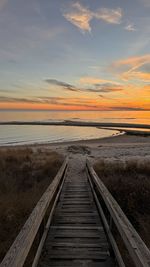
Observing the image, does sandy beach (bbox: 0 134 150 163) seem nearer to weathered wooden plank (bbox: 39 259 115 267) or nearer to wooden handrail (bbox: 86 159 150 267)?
weathered wooden plank (bbox: 39 259 115 267)

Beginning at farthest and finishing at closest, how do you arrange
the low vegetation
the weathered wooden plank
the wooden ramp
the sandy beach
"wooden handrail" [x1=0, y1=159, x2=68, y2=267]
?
the sandy beach
the low vegetation
the wooden ramp
the weathered wooden plank
"wooden handrail" [x1=0, y1=159, x2=68, y2=267]

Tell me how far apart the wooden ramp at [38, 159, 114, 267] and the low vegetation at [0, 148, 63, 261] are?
1022mm

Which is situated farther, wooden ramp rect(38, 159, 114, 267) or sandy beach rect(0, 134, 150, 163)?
sandy beach rect(0, 134, 150, 163)

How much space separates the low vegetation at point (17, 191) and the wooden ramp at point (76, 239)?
1.02 m

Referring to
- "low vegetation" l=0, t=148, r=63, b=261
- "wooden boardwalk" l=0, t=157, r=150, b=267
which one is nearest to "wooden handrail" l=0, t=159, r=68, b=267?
"wooden boardwalk" l=0, t=157, r=150, b=267

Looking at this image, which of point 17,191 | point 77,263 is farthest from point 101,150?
point 77,263

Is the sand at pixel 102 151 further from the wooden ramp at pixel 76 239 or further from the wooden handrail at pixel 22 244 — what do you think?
the wooden handrail at pixel 22 244

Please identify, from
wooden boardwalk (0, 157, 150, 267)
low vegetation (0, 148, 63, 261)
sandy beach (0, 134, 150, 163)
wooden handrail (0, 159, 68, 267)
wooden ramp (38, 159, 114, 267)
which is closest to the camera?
wooden handrail (0, 159, 68, 267)

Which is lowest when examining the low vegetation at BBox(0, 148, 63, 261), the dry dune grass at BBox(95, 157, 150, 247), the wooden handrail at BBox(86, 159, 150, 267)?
the low vegetation at BBox(0, 148, 63, 261)

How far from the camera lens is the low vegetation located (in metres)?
5.64

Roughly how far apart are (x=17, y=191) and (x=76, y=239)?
5524 mm

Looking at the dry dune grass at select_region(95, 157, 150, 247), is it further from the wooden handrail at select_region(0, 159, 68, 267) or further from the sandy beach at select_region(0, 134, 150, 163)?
the sandy beach at select_region(0, 134, 150, 163)

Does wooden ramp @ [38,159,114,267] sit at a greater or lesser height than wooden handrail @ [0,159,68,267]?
lesser

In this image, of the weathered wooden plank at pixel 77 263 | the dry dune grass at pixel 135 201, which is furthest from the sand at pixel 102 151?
the weathered wooden plank at pixel 77 263
